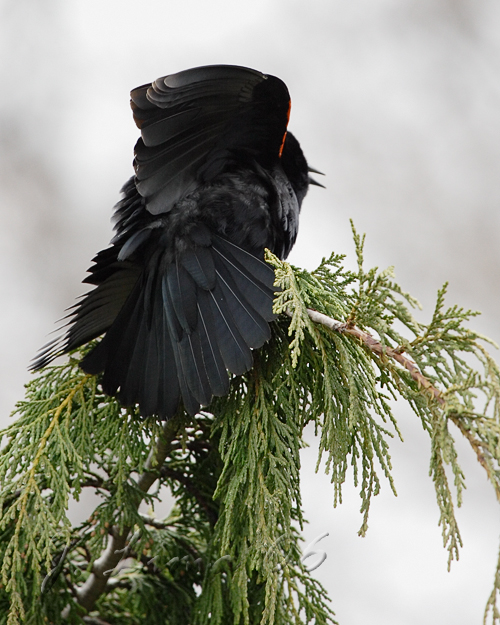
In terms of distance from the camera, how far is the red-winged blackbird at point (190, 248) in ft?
3.98

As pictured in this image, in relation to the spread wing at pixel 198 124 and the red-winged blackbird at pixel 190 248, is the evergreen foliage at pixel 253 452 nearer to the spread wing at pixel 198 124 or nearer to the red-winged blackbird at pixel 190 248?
the red-winged blackbird at pixel 190 248

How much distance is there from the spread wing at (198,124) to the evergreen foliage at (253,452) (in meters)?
0.37

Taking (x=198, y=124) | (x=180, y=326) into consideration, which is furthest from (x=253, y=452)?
(x=198, y=124)

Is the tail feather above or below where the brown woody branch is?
above

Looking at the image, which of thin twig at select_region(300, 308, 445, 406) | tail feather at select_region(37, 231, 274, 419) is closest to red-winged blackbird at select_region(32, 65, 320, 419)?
tail feather at select_region(37, 231, 274, 419)

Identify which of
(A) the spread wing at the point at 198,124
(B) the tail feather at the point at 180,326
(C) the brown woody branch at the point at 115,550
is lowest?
(C) the brown woody branch at the point at 115,550

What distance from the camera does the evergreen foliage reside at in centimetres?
93

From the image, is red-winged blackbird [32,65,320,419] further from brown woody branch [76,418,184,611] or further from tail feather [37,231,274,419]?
brown woody branch [76,418,184,611]

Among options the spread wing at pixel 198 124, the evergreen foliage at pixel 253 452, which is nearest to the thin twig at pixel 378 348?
the evergreen foliage at pixel 253 452

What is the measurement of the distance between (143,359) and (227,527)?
13.8 inches

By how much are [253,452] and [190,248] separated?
43 cm

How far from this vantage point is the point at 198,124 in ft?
4.49

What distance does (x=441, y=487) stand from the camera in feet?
2.92

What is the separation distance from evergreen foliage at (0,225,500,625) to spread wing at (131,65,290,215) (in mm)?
367
